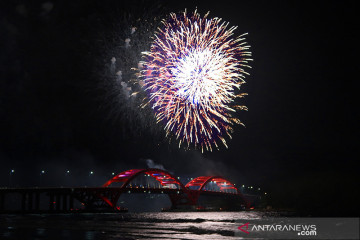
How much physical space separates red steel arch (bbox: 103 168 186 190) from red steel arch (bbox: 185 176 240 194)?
1312 cm

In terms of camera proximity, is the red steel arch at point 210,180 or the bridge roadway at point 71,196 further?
the red steel arch at point 210,180

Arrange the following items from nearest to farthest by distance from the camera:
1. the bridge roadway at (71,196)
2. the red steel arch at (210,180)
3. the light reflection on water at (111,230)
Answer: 1. the light reflection on water at (111,230)
2. the bridge roadway at (71,196)
3. the red steel arch at (210,180)

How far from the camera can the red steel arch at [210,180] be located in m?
149

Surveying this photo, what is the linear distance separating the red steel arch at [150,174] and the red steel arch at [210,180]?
516 inches

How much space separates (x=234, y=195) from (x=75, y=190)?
249 ft

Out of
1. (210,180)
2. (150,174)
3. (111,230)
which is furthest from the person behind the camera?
(210,180)

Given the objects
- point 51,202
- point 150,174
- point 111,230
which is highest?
point 150,174

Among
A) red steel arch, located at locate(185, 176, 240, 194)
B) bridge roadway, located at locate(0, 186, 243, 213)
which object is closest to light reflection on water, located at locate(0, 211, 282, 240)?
bridge roadway, located at locate(0, 186, 243, 213)

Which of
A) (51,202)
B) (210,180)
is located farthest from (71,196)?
(210,180)

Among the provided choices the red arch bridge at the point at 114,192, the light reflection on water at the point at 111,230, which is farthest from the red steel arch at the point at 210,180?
the light reflection on water at the point at 111,230

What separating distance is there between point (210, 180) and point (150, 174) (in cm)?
3212

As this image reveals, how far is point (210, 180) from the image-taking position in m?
153

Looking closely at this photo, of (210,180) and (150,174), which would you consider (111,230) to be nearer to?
(150,174)

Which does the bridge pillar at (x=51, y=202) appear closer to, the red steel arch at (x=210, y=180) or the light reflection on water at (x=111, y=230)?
the light reflection on water at (x=111, y=230)
